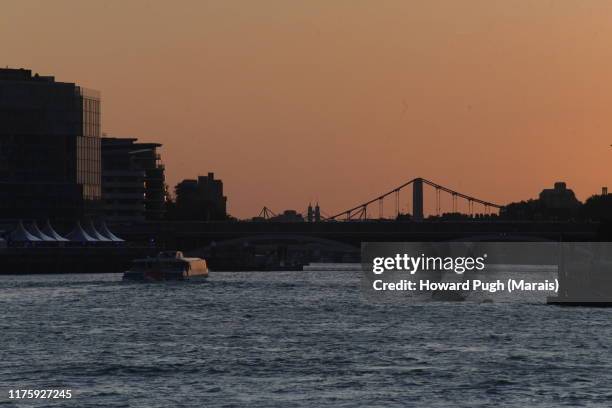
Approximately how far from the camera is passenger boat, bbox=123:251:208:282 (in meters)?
188

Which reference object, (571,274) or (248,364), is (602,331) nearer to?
(248,364)

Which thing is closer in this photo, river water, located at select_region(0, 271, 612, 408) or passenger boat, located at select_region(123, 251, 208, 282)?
river water, located at select_region(0, 271, 612, 408)

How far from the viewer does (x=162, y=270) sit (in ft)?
627

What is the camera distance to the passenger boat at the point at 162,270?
188 meters

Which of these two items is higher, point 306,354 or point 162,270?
point 162,270

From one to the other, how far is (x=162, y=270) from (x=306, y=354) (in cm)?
11714

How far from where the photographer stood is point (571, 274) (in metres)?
138

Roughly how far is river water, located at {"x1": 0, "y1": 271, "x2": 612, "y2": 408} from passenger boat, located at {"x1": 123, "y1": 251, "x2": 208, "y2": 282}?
65.0 metres

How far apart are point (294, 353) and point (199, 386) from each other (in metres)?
13.5

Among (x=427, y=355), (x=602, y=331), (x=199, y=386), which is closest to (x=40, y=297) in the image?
(x=602, y=331)

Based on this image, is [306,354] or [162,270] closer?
[306,354]

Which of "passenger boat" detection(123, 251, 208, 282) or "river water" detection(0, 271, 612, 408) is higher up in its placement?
"passenger boat" detection(123, 251, 208, 282)

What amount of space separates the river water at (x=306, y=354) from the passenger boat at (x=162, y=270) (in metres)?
65.0

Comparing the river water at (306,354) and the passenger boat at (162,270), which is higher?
the passenger boat at (162,270)
